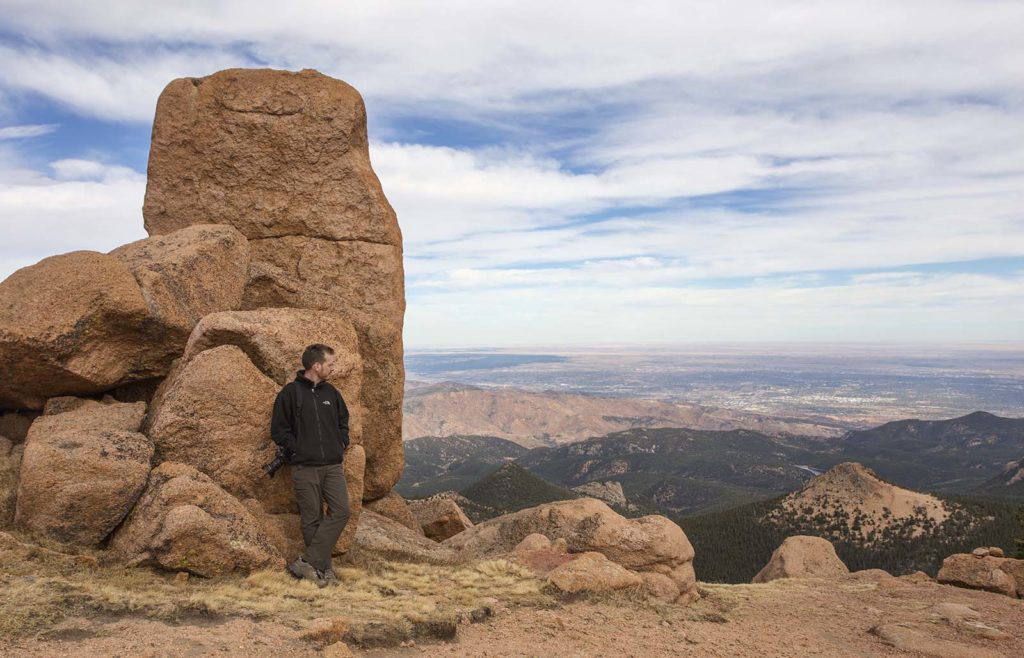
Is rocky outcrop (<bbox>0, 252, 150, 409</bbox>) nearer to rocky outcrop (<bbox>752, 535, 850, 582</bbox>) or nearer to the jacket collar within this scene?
the jacket collar

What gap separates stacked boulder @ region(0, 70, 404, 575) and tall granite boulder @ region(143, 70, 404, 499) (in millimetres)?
52

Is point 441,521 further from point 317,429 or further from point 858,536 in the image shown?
point 858,536

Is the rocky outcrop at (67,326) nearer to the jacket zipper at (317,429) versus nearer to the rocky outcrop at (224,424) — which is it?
the rocky outcrop at (224,424)

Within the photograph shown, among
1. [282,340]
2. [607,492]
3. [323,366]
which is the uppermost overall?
[282,340]

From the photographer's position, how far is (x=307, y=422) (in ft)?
48.7

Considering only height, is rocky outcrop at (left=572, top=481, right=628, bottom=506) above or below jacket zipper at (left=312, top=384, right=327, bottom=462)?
below

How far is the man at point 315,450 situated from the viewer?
14.8 m

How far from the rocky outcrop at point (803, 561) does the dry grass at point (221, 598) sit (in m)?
25.3

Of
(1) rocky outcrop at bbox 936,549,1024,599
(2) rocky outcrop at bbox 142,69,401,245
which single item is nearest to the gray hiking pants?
(2) rocky outcrop at bbox 142,69,401,245

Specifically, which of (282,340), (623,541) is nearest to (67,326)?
(282,340)

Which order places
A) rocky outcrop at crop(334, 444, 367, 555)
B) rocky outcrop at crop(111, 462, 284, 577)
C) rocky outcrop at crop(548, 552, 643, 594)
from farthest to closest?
1. rocky outcrop at crop(334, 444, 367, 555)
2. rocky outcrop at crop(548, 552, 643, 594)
3. rocky outcrop at crop(111, 462, 284, 577)

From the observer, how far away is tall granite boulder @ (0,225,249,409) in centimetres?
1616

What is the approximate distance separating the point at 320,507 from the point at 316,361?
3.54m

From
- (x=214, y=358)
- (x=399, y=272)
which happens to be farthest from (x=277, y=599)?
(x=399, y=272)
